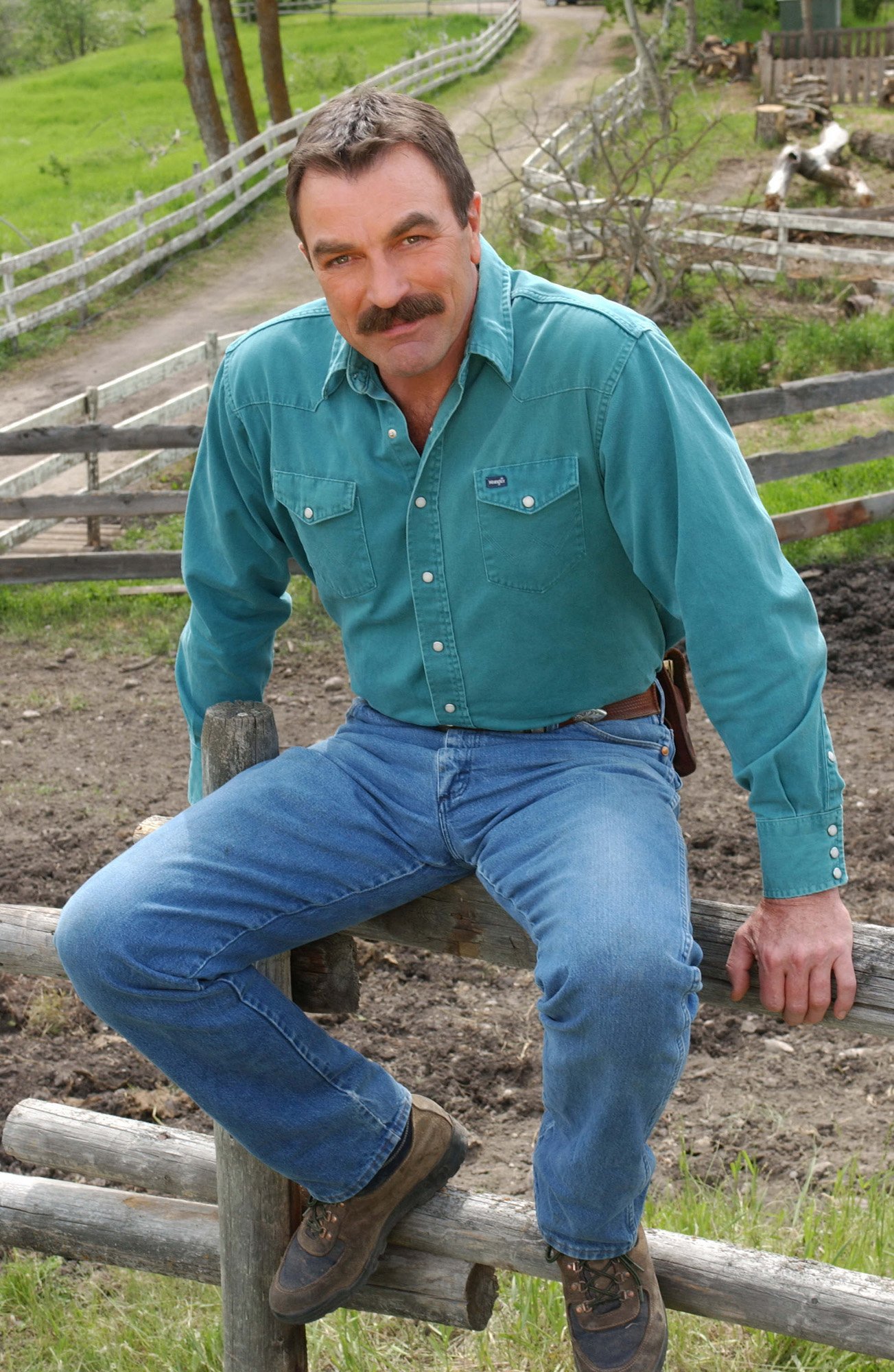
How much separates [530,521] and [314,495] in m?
0.44

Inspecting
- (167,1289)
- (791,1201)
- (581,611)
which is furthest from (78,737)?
(581,611)

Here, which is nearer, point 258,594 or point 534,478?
point 534,478

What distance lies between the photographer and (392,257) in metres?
2.37

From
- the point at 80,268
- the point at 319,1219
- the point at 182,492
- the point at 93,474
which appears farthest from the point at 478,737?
the point at 80,268

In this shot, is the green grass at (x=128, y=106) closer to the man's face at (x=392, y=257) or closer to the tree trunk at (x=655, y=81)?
the tree trunk at (x=655, y=81)

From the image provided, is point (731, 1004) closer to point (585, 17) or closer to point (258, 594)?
point (258, 594)

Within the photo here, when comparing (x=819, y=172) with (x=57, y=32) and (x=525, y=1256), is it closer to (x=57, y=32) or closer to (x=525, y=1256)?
(x=525, y=1256)

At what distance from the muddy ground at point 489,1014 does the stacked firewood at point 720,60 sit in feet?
89.6

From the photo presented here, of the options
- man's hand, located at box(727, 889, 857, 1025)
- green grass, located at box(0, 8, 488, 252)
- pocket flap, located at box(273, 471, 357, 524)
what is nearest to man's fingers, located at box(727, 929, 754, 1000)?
man's hand, located at box(727, 889, 857, 1025)

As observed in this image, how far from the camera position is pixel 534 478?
2.38 meters

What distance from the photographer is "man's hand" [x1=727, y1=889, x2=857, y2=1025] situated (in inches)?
84.2

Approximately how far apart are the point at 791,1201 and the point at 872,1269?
2.32 feet

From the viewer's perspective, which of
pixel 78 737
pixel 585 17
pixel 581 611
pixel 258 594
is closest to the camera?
pixel 581 611

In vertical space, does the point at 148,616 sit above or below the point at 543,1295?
below
